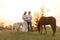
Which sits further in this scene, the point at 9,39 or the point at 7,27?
the point at 7,27

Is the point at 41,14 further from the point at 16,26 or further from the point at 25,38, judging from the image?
the point at 25,38

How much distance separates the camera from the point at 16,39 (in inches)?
307

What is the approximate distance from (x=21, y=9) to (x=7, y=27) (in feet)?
4.00

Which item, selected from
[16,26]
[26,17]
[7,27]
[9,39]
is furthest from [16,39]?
[7,27]

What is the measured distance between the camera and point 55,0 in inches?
484

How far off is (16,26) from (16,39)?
3243 millimetres

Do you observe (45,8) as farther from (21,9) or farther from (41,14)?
(21,9)

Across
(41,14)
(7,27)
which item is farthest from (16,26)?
(41,14)

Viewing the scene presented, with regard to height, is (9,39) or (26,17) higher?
(26,17)

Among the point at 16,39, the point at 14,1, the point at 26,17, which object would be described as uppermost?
the point at 14,1

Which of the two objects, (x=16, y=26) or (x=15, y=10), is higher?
(x=15, y=10)

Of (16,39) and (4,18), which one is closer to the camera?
(16,39)

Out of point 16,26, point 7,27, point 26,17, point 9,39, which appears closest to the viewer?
point 9,39

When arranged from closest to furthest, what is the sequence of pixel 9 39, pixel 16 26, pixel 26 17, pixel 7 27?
pixel 9 39, pixel 26 17, pixel 16 26, pixel 7 27
